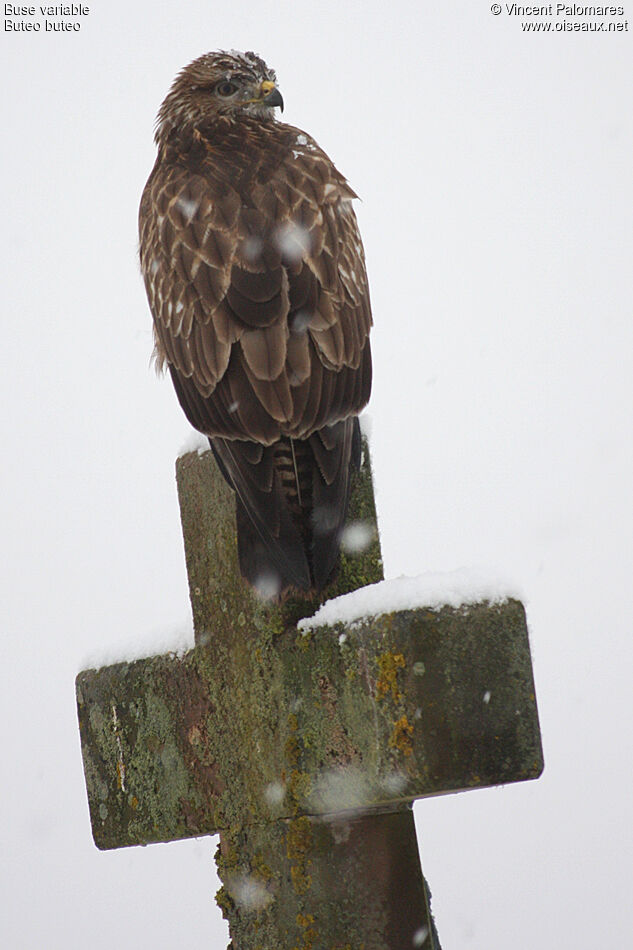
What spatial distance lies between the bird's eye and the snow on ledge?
2.50m

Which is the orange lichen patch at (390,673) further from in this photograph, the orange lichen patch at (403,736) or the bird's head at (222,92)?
the bird's head at (222,92)

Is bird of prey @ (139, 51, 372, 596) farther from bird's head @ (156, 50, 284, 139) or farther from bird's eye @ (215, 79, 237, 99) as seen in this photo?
bird's eye @ (215, 79, 237, 99)

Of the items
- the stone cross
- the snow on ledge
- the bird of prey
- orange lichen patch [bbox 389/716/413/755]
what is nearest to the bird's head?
the bird of prey

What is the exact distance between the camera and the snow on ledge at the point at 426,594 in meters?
2.66

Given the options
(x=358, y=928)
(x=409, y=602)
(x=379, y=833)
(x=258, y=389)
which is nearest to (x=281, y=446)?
(x=258, y=389)

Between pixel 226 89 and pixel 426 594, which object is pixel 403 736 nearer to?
pixel 426 594

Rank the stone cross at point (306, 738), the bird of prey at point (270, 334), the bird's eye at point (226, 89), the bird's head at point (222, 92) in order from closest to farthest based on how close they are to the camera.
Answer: the stone cross at point (306, 738) < the bird of prey at point (270, 334) < the bird's head at point (222, 92) < the bird's eye at point (226, 89)

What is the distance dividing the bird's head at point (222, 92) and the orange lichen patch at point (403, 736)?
8.56ft

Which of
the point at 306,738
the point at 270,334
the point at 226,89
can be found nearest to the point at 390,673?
the point at 306,738

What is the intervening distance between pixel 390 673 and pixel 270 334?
0.94 meters

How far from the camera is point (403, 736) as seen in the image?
104 inches

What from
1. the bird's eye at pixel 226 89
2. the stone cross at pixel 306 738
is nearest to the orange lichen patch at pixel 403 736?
the stone cross at pixel 306 738

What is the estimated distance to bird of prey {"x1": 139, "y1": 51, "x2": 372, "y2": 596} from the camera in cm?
293

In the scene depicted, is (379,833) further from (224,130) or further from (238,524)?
(224,130)
